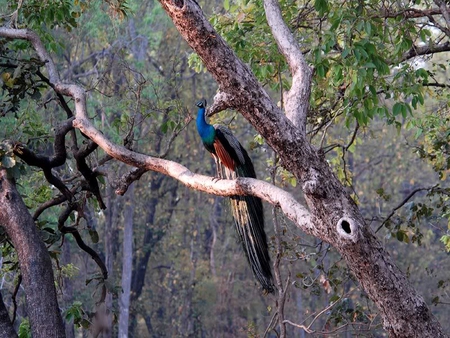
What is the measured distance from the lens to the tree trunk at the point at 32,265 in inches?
177

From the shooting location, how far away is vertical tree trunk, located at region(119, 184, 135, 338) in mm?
18312

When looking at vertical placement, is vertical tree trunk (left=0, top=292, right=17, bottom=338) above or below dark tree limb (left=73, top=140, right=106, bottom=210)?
below

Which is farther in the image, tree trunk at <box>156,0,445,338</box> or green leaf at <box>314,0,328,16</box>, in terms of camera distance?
green leaf at <box>314,0,328,16</box>

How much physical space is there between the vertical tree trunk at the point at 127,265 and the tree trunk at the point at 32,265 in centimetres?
1366

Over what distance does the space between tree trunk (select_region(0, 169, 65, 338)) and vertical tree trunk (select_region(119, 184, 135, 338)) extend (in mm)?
13657

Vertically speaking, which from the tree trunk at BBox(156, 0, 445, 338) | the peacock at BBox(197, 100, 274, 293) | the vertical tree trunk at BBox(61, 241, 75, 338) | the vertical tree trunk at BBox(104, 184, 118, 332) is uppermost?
the vertical tree trunk at BBox(104, 184, 118, 332)

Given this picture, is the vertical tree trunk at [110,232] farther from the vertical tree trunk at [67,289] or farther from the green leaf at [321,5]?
the green leaf at [321,5]

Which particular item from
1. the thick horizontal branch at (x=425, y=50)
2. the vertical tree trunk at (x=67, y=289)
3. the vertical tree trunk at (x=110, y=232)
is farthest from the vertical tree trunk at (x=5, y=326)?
the vertical tree trunk at (x=110, y=232)

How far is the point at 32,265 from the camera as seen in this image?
4602 millimetres

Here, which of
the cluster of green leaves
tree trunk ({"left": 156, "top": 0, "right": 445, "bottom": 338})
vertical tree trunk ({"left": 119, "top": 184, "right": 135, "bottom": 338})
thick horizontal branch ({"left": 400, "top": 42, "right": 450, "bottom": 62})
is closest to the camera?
tree trunk ({"left": 156, "top": 0, "right": 445, "bottom": 338})

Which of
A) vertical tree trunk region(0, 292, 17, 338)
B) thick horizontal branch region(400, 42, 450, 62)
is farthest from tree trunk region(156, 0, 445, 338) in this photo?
thick horizontal branch region(400, 42, 450, 62)

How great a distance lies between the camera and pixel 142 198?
69.9ft

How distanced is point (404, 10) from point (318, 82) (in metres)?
1.01

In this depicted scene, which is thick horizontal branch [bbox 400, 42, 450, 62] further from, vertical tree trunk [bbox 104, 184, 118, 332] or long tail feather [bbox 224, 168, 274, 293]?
vertical tree trunk [bbox 104, 184, 118, 332]
